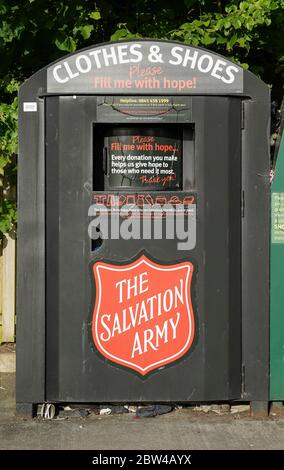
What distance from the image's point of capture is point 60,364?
16.8 ft

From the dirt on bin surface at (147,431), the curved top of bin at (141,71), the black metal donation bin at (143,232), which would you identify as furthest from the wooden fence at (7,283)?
the curved top of bin at (141,71)

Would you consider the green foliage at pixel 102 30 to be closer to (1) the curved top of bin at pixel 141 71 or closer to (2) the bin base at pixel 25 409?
(1) the curved top of bin at pixel 141 71

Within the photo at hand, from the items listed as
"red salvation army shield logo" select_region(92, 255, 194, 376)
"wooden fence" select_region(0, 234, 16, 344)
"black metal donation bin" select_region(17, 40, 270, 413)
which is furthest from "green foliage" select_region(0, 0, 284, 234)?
"red salvation army shield logo" select_region(92, 255, 194, 376)

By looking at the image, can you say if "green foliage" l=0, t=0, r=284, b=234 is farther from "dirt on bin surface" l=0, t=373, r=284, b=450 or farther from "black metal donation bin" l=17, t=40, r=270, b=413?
"dirt on bin surface" l=0, t=373, r=284, b=450

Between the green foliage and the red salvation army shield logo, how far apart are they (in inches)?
53.7

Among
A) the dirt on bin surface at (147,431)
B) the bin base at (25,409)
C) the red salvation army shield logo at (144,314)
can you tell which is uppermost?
the red salvation army shield logo at (144,314)

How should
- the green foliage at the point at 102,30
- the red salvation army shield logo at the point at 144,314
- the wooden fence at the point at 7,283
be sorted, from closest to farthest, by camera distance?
the red salvation army shield logo at the point at 144,314, the green foliage at the point at 102,30, the wooden fence at the point at 7,283

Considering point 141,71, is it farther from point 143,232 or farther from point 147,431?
point 147,431

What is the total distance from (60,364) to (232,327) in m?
1.19

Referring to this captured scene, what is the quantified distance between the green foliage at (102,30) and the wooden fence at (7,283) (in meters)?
0.31

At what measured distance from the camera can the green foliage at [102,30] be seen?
5.84 meters

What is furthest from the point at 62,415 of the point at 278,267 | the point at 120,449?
the point at 278,267
